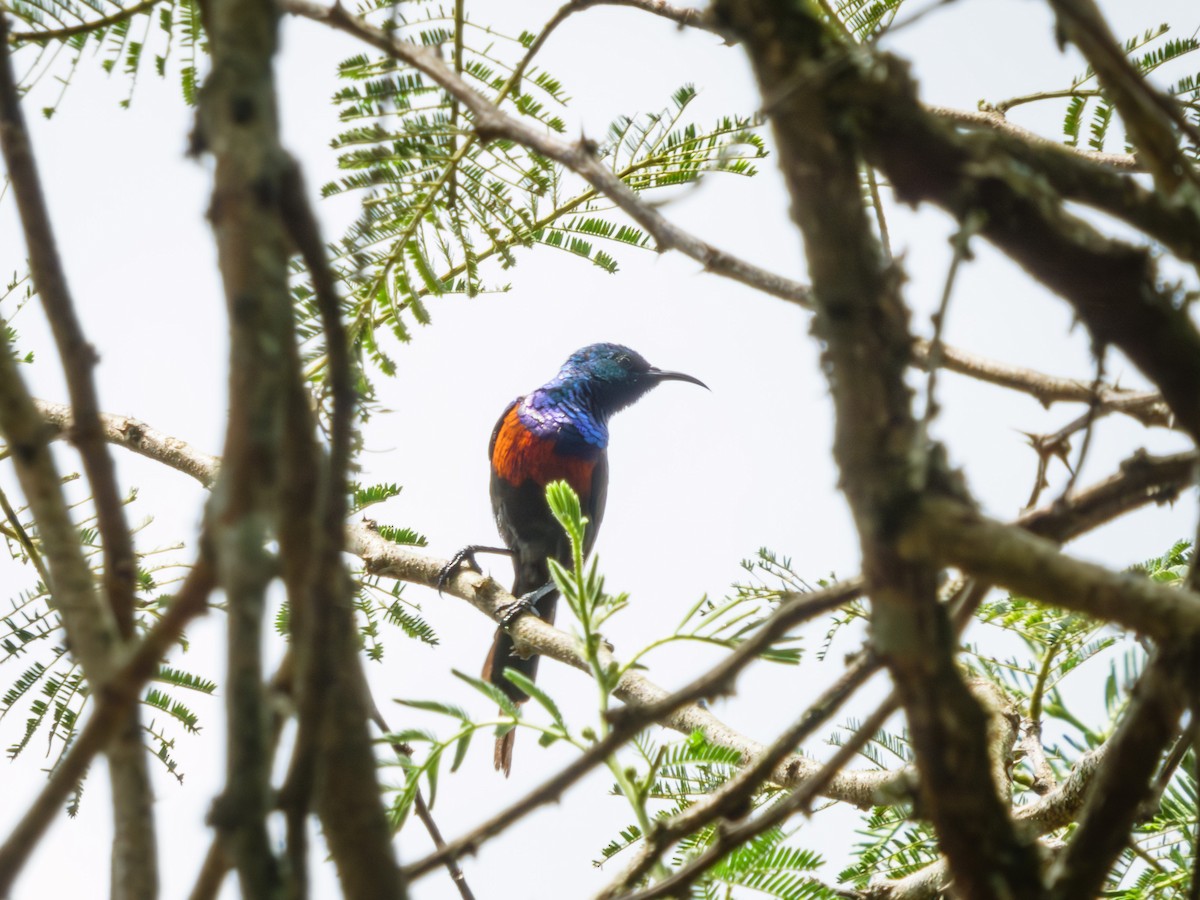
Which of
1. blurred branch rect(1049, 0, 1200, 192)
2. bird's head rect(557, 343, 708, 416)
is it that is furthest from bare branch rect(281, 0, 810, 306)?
bird's head rect(557, 343, 708, 416)

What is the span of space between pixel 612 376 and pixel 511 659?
245cm

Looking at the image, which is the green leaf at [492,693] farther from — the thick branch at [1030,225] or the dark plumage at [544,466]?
the dark plumage at [544,466]

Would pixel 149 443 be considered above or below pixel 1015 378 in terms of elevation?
above

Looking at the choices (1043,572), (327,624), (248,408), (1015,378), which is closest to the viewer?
(248,408)

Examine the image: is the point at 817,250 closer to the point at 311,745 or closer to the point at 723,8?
the point at 723,8

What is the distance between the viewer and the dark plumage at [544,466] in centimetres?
704

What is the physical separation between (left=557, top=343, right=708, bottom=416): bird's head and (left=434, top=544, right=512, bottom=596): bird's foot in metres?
1.53

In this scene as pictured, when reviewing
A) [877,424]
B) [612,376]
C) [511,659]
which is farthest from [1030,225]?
[612,376]

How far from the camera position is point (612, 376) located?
8133mm

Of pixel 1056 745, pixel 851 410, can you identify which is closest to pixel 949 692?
pixel 851 410

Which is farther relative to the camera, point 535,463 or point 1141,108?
point 535,463

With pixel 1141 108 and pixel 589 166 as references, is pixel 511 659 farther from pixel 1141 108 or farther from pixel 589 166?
pixel 1141 108

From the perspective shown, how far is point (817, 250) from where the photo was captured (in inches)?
46.6

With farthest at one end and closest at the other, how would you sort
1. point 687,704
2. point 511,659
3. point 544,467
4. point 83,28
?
point 544,467, point 511,659, point 83,28, point 687,704
